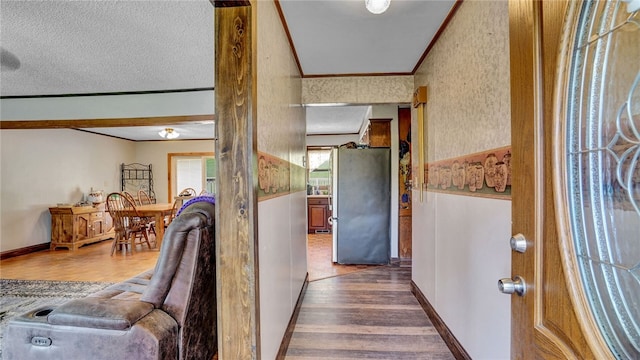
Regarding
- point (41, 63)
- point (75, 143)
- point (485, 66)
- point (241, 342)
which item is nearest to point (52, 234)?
point (75, 143)

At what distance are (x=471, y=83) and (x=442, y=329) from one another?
1.73 meters

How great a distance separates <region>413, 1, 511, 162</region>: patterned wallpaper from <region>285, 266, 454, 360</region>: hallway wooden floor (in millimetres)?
1357

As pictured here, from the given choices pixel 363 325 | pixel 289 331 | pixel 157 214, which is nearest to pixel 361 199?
pixel 363 325

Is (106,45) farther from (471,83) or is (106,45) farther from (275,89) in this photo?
(471,83)

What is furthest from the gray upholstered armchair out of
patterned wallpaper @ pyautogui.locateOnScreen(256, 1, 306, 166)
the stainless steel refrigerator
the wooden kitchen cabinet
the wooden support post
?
the wooden kitchen cabinet

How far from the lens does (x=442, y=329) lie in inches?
85.8

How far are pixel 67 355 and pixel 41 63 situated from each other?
2.90m

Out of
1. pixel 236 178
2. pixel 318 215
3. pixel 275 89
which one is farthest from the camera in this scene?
pixel 318 215

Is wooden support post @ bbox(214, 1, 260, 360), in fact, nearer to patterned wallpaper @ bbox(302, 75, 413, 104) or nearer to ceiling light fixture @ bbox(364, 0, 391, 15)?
ceiling light fixture @ bbox(364, 0, 391, 15)

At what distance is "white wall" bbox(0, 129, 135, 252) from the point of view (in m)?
4.70

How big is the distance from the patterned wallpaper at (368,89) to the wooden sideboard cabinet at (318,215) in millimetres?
3798

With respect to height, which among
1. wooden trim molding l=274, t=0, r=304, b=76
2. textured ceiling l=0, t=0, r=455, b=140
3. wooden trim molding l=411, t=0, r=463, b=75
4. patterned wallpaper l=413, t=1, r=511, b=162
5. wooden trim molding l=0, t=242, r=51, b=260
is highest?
textured ceiling l=0, t=0, r=455, b=140

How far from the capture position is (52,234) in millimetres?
5121

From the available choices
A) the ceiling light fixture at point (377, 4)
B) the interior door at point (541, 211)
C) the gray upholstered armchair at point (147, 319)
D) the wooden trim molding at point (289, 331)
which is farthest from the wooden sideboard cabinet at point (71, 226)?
the interior door at point (541, 211)
